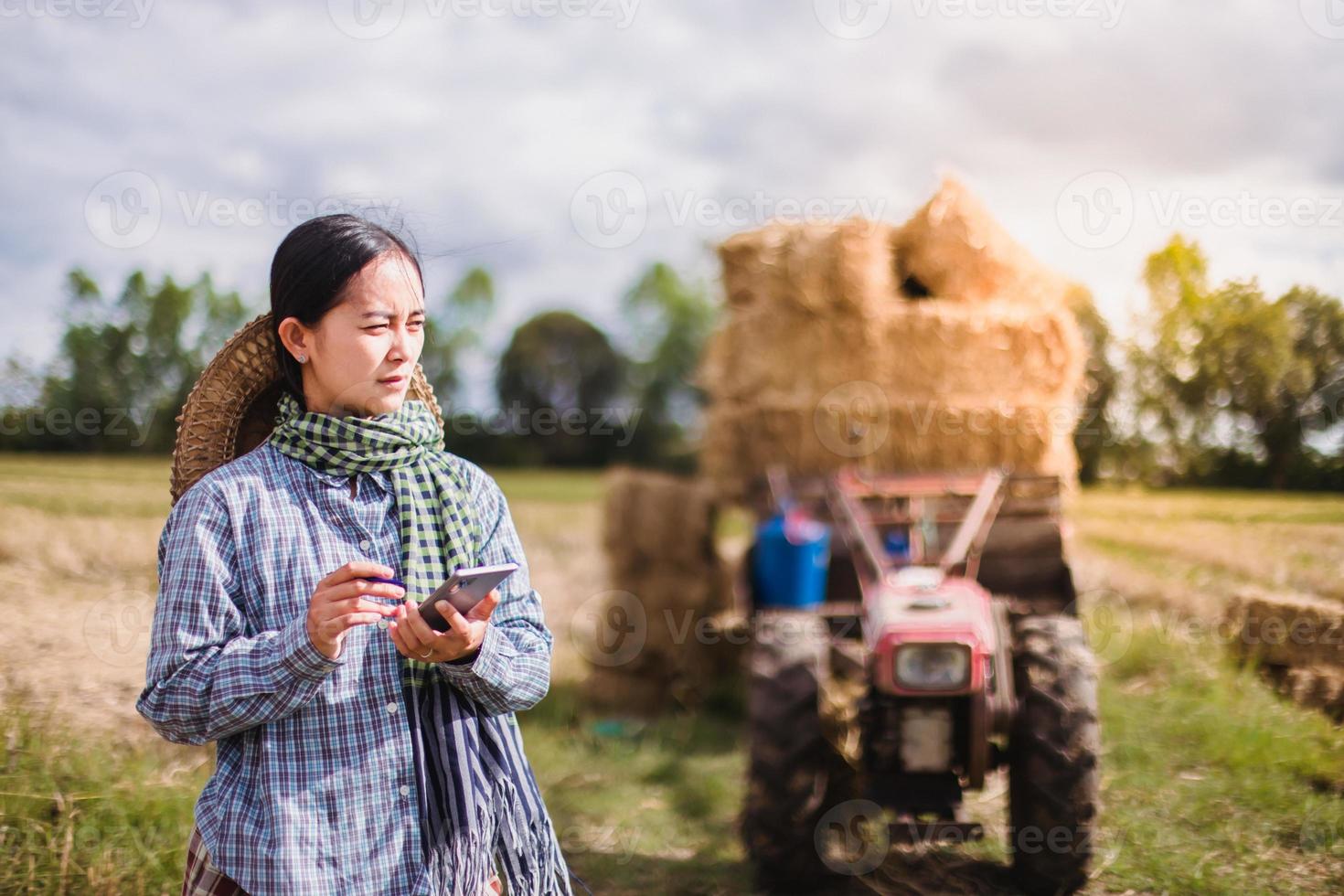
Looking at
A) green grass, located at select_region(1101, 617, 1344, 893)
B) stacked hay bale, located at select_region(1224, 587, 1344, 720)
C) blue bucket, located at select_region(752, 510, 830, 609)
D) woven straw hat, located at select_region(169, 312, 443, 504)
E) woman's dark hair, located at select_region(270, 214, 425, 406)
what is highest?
woman's dark hair, located at select_region(270, 214, 425, 406)

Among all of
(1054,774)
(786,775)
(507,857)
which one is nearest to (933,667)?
(1054,774)

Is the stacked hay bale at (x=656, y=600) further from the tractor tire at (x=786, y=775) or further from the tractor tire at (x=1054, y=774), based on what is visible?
the tractor tire at (x=1054, y=774)

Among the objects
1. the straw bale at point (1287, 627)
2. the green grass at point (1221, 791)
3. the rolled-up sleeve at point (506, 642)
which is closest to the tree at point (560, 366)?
the green grass at point (1221, 791)

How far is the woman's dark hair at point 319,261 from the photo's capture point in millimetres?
1750

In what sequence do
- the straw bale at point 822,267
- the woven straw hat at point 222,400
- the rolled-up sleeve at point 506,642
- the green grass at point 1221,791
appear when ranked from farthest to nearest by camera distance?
the straw bale at point 822,267 → the green grass at point 1221,791 → the woven straw hat at point 222,400 → the rolled-up sleeve at point 506,642

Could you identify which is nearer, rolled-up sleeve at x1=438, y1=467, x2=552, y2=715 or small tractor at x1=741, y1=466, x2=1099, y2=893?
rolled-up sleeve at x1=438, y1=467, x2=552, y2=715

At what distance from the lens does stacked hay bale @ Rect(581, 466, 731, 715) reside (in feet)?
21.4

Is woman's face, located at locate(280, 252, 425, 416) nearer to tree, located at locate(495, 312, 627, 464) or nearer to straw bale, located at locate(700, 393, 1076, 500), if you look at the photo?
straw bale, located at locate(700, 393, 1076, 500)

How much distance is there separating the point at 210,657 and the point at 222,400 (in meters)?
0.61

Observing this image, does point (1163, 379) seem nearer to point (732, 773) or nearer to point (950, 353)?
point (950, 353)

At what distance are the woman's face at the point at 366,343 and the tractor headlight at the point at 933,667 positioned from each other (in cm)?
236

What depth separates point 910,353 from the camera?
586 centimetres

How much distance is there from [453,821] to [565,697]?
4.81 metres

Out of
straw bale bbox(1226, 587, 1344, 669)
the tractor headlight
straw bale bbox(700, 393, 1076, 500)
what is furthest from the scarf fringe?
straw bale bbox(700, 393, 1076, 500)
